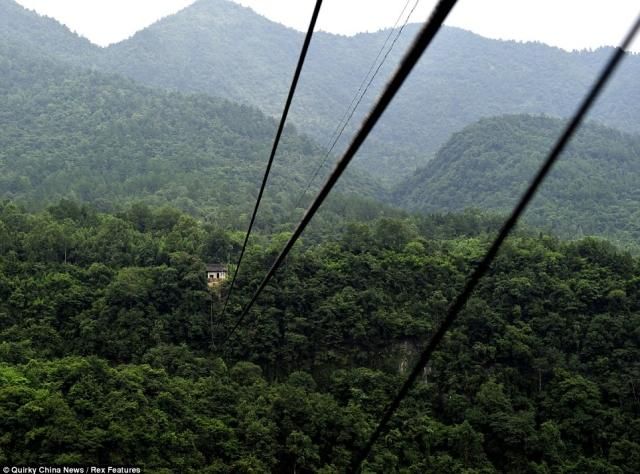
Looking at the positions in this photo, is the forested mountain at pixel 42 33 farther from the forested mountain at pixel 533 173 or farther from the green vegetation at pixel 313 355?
the green vegetation at pixel 313 355

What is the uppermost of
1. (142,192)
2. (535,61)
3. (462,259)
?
(535,61)

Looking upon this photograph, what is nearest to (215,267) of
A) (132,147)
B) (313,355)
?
(313,355)

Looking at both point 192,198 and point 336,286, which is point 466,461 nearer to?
point 336,286

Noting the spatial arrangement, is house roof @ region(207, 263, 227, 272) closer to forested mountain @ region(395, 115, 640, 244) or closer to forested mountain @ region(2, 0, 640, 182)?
forested mountain @ region(395, 115, 640, 244)

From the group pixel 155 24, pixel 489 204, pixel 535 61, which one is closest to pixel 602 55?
pixel 535 61

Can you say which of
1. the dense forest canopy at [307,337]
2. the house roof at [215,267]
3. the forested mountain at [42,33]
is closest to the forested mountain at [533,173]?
the dense forest canopy at [307,337]

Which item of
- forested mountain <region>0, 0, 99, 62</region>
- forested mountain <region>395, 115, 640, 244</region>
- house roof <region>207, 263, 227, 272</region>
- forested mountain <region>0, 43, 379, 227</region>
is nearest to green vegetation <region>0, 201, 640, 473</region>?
house roof <region>207, 263, 227, 272</region>
